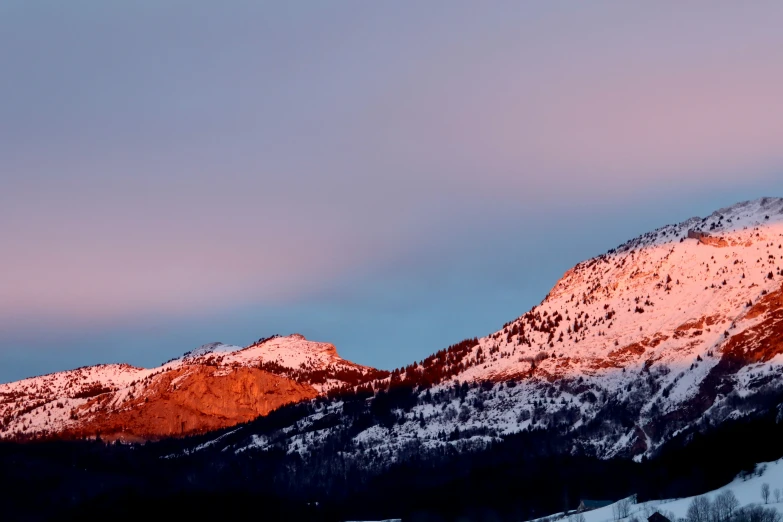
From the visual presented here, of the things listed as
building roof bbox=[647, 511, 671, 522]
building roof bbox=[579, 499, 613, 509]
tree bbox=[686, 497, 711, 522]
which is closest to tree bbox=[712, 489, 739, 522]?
tree bbox=[686, 497, 711, 522]

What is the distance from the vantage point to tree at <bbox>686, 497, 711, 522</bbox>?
156750 millimetres

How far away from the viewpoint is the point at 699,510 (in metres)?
160

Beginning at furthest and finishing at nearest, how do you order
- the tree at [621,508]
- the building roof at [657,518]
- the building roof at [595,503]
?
the building roof at [595,503] < the tree at [621,508] < the building roof at [657,518]

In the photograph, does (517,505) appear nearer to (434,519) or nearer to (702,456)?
(434,519)

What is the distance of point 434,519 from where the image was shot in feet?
655

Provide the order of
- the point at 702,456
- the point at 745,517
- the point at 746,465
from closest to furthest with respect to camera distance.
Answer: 1. the point at 745,517
2. the point at 746,465
3. the point at 702,456

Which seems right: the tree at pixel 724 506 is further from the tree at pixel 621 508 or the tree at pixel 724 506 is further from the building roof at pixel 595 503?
the building roof at pixel 595 503

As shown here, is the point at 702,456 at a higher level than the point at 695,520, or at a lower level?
higher

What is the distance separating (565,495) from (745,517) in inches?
1897

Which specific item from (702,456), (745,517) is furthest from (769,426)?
(745,517)

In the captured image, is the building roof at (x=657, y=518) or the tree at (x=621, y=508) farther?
the tree at (x=621, y=508)

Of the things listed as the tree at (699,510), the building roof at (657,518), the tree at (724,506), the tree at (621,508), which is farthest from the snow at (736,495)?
the building roof at (657,518)

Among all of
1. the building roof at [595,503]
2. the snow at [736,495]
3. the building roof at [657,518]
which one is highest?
the building roof at [595,503]

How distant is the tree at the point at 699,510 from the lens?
514 feet
